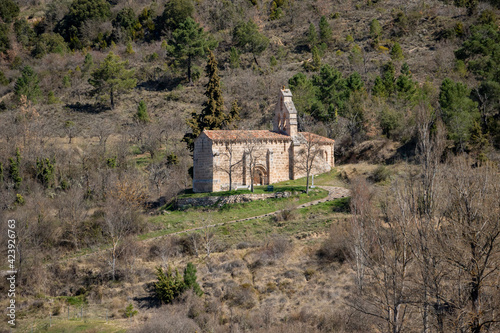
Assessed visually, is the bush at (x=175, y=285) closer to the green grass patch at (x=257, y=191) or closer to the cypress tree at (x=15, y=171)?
the green grass patch at (x=257, y=191)

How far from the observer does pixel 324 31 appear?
81.9 metres

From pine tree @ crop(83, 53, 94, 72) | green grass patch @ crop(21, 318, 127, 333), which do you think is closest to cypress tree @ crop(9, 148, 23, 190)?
green grass patch @ crop(21, 318, 127, 333)

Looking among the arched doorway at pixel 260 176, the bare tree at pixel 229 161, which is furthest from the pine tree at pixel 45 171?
the arched doorway at pixel 260 176

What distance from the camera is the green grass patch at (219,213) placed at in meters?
37.1

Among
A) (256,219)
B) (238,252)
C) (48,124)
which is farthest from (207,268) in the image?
(48,124)

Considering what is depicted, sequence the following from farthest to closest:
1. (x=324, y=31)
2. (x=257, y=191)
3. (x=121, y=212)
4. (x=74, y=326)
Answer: (x=324, y=31) → (x=257, y=191) → (x=121, y=212) → (x=74, y=326)

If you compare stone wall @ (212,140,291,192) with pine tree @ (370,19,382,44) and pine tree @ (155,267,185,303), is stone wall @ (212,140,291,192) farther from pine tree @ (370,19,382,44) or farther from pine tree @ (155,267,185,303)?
pine tree @ (370,19,382,44)

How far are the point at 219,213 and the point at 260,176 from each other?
5.45 metres

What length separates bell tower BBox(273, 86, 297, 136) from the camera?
139ft

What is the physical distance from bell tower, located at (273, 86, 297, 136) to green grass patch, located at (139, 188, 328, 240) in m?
6.28

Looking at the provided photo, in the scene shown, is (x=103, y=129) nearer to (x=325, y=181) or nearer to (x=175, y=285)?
(x=325, y=181)

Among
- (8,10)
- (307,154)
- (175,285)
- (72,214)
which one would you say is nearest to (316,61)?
(307,154)

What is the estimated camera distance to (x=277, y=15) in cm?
9531

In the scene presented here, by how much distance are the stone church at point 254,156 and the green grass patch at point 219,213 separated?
2294 mm
